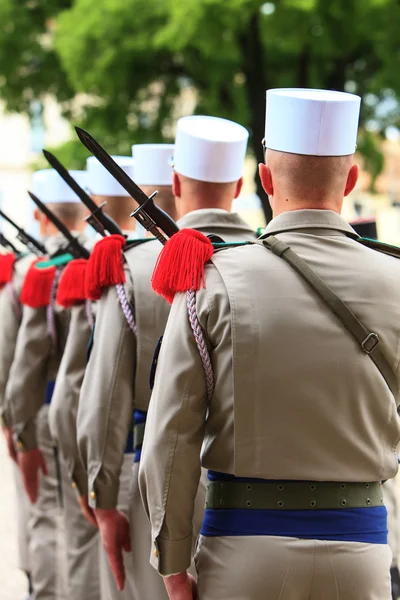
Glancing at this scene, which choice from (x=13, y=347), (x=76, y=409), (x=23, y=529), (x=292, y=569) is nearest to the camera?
(x=292, y=569)

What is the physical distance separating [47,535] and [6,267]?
4.81 feet

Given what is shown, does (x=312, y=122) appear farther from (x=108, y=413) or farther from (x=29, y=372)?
(x=29, y=372)

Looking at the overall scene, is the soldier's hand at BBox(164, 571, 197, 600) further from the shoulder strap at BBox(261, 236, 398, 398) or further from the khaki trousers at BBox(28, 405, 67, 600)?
the khaki trousers at BBox(28, 405, 67, 600)

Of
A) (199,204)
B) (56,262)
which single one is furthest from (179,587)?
(56,262)

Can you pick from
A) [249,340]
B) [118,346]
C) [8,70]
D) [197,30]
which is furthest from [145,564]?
[8,70]

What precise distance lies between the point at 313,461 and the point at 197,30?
7161 millimetres

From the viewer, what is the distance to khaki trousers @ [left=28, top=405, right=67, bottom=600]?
16.1 feet

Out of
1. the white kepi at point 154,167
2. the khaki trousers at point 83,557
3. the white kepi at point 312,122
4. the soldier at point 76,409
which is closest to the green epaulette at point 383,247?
the white kepi at point 312,122

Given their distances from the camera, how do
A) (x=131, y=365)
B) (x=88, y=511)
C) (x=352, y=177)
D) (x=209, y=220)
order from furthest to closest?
(x=88, y=511)
(x=131, y=365)
(x=209, y=220)
(x=352, y=177)

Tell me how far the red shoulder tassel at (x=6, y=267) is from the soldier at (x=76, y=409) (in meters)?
1.18

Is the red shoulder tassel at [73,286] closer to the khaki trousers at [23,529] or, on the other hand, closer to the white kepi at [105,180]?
the white kepi at [105,180]

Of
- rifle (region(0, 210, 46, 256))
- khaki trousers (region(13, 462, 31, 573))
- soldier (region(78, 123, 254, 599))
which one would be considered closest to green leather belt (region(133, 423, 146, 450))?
soldier (region(78, 123, 254, 599))

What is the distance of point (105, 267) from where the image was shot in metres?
3.39

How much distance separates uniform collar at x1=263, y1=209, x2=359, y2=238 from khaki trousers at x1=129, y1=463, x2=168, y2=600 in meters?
1.15
